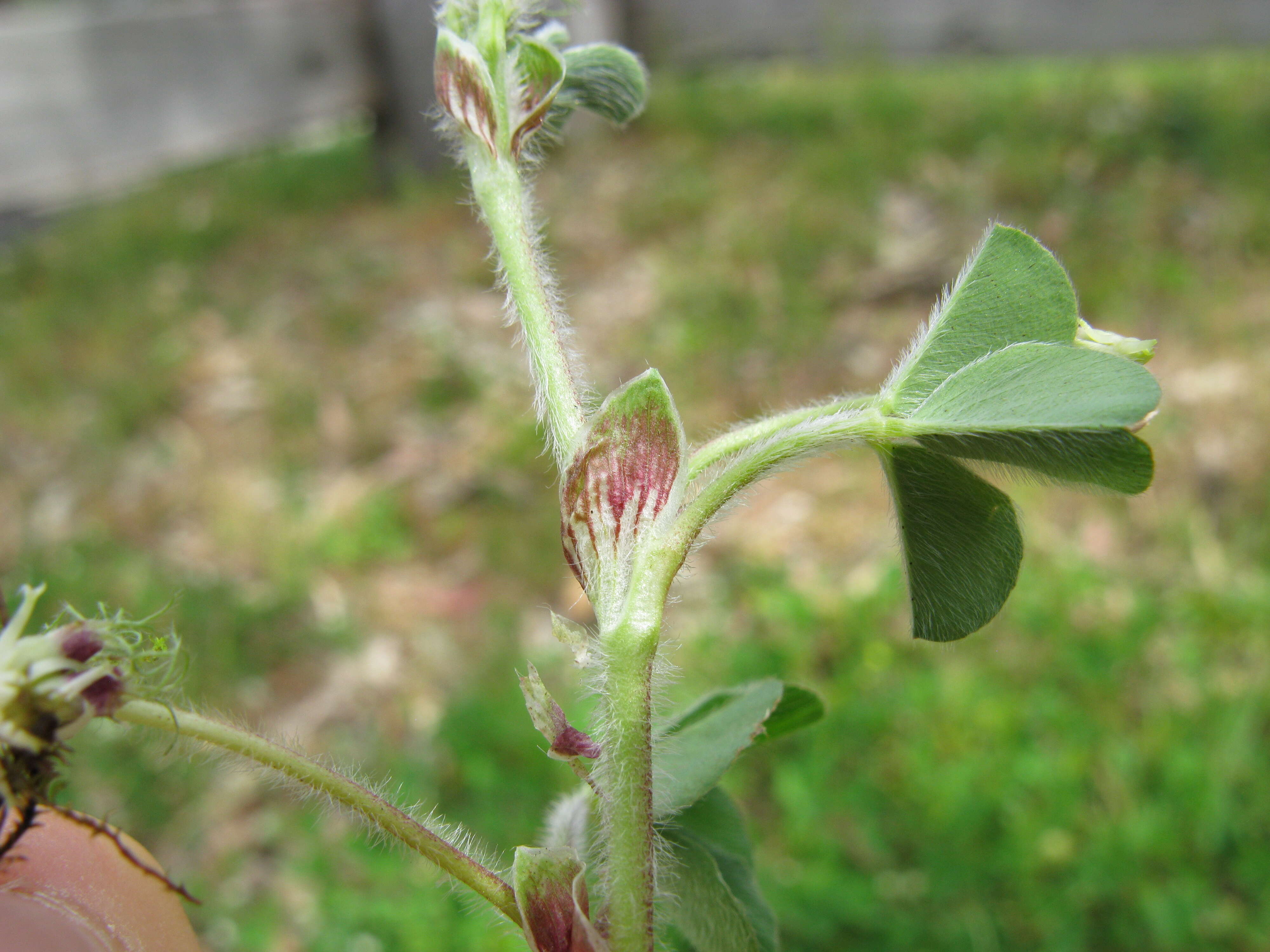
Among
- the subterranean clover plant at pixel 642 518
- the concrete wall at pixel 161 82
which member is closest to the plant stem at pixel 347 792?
the subterranean clover plant at pixel 642 518

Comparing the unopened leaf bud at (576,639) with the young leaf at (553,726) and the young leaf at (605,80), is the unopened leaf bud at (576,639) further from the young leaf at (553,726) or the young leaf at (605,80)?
the young leaf at (605,80)

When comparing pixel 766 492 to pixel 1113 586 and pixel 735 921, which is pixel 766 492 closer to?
pixel 1113 586

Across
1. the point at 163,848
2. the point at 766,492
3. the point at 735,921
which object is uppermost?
the point at 735,921

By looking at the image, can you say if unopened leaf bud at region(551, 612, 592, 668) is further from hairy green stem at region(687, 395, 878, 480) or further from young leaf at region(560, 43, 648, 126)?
young leaf at region(560, 43, 648, 126)

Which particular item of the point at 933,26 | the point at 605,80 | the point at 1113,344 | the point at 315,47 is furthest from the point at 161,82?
the point at 1113,344

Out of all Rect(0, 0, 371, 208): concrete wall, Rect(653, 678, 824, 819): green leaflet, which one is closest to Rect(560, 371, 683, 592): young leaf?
Rect(653, 678, 824, 819): green leaflet

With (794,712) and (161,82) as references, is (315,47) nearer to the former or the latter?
(161,82)

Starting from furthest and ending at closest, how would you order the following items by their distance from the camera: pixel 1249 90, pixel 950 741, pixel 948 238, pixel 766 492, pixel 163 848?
pixel 1249 90 → pixel 948 238 → pixel 766 492 → pixel 163 848 → pixel 950 741

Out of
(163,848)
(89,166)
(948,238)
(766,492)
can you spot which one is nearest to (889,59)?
(948,238)
